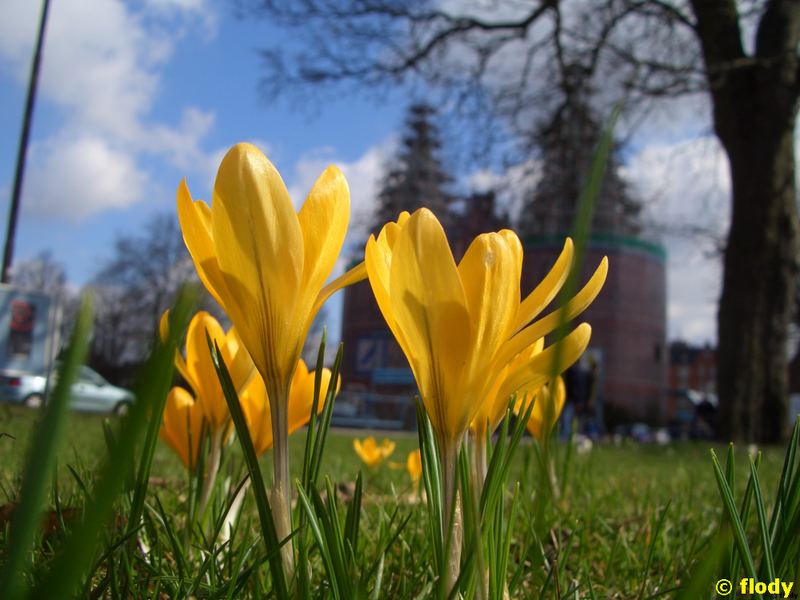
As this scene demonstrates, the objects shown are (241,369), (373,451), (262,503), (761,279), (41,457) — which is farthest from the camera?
(761,279)

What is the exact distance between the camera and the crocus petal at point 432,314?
434 mm

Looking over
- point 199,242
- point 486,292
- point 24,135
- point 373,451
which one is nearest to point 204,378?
point 199,242

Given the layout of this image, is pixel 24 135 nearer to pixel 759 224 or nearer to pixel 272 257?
pixel 759 224

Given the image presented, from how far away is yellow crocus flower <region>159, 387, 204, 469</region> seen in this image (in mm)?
885

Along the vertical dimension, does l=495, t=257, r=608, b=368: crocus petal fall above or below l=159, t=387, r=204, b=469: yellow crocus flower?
above

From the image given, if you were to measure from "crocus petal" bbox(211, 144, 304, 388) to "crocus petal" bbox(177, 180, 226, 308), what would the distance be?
0.02 metres

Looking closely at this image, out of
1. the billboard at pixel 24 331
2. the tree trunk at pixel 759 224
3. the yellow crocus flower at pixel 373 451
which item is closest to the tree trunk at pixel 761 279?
the tree trunk at pixel 759 224

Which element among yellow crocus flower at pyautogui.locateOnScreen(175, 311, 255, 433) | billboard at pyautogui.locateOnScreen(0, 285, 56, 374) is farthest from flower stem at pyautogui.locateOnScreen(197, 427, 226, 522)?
billboard at pyautogui.locateOnScreen(0, 285, 56, 374)

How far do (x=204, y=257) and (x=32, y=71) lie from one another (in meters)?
11.6

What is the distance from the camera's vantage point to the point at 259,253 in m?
0.46

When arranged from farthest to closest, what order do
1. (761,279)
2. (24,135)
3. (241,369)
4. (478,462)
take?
(24,135) → (761,279) → (241,369) → (478,462)

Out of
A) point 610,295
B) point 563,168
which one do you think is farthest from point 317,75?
point 610,295

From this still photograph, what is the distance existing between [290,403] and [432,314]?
0.33 m

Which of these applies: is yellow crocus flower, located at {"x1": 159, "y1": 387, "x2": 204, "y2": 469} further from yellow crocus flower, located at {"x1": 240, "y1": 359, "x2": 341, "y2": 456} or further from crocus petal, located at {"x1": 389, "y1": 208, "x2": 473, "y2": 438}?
crocus petal, located at {"x1": 389, "y1": 208, "x2": 473, "y2": 438}
